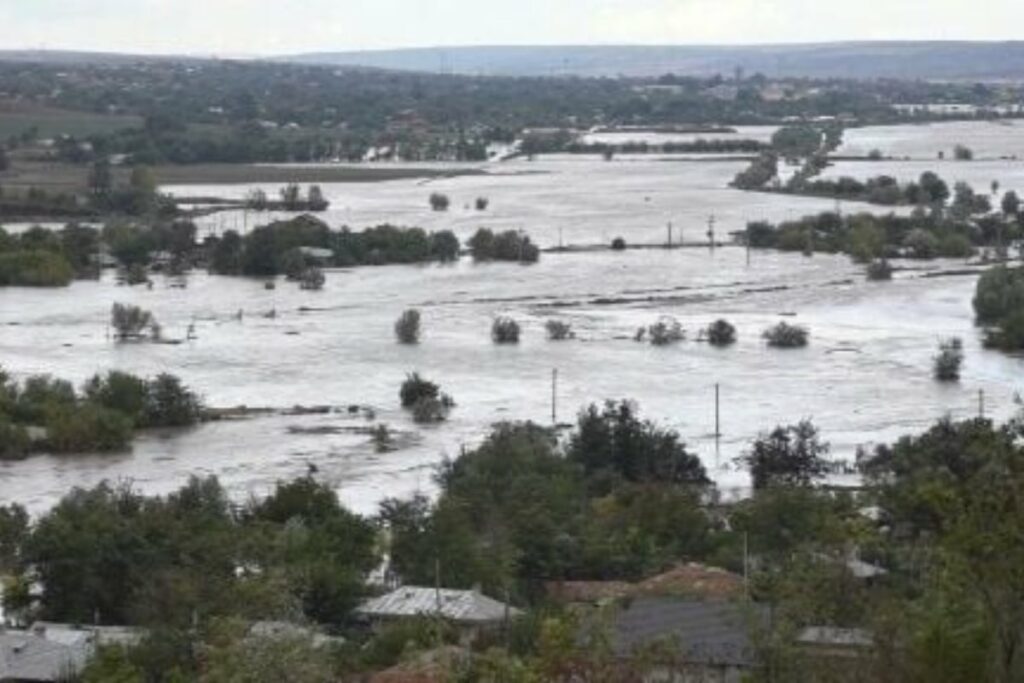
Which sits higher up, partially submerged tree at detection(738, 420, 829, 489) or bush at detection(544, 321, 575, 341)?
partially submerged tree at detection(738, 420, 829, 489)

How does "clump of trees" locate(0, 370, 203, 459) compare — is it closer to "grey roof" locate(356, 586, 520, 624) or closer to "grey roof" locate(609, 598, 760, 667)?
"grey roof" locate(356, 586, 520, 624)

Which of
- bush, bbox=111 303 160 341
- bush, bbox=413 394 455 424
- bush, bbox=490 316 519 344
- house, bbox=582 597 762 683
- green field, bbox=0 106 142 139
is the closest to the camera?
house, bbox=582 597 762 683

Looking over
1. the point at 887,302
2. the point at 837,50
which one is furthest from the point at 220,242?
the point at 837,50

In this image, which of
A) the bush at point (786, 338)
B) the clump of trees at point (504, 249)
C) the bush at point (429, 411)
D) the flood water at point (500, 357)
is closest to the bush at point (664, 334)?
the flood water at point (500, 357)

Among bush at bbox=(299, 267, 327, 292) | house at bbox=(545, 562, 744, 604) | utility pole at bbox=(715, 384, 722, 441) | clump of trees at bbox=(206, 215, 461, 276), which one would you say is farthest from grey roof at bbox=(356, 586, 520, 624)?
clump of trees at bbox=(206, 215, 461, 276)

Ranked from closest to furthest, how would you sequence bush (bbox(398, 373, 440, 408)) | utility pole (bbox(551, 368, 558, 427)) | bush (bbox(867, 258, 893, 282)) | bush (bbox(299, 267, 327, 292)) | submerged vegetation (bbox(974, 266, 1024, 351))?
utility pole (bbox(551, 368, 558, 427))
bush (bbox(398, 373, 440, 408))
submerged vegetation (bbox(974, 266, 1024, 351))
bush (bbox(299, 267, 327, 292))
bush (bbox(867, 258, 893, 282))

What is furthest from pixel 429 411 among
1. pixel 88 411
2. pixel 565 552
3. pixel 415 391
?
pixel 565 552
